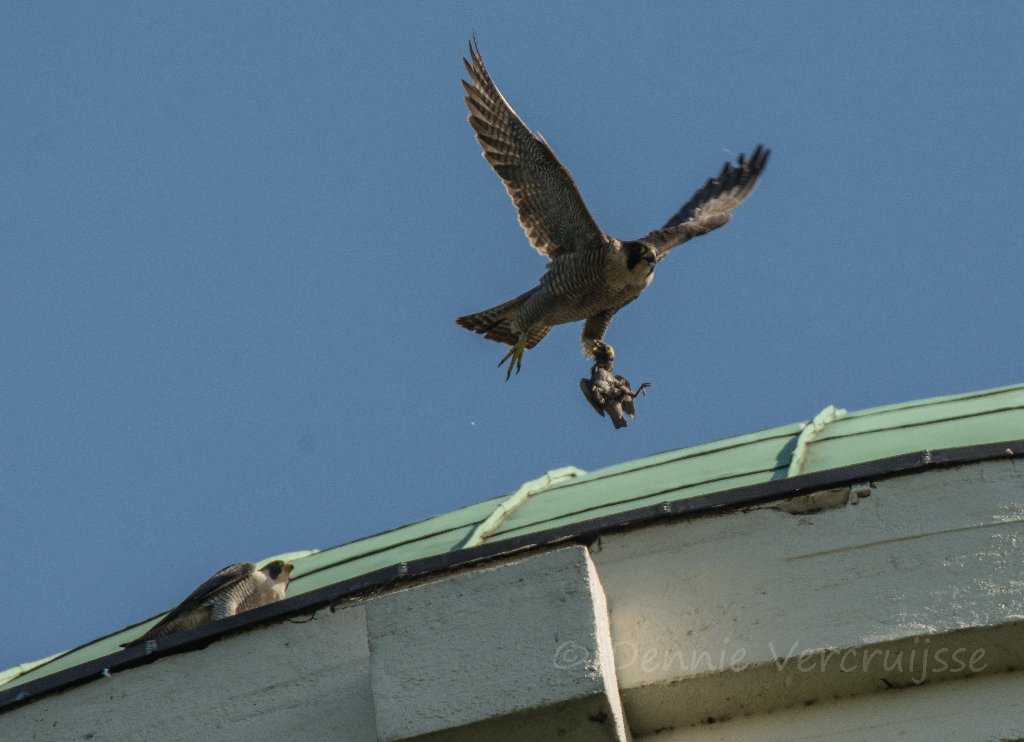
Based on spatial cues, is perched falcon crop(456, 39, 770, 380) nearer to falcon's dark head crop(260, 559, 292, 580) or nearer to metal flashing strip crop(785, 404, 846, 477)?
metal flashing strip crop(785, 404, 846, 477)

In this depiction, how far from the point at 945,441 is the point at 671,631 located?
2.78 metres

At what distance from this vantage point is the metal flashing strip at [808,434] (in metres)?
9.06

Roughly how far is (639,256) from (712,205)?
2035 mm

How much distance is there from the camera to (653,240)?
1366cm

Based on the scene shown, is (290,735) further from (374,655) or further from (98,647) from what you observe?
(98,647)

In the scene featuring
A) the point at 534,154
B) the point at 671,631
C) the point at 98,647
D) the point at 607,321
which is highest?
the point at 534,154

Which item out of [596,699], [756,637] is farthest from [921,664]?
[596,699]

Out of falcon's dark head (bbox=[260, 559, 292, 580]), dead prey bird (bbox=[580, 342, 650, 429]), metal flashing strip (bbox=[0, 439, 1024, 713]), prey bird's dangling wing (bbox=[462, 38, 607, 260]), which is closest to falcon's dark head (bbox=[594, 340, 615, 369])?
dead prey bird (bbox=[580, 342, 650, 429])

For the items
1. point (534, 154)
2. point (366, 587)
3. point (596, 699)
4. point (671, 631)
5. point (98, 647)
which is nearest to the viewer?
point (596, 699)

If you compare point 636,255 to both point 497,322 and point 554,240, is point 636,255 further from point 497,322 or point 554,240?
point 497,322

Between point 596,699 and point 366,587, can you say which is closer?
point 596,699

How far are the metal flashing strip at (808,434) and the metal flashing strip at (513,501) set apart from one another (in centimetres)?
167

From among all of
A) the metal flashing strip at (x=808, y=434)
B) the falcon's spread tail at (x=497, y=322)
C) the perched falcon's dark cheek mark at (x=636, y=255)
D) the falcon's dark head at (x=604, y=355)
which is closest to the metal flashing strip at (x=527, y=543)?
the metal flashing strip at (x=808, y=434)

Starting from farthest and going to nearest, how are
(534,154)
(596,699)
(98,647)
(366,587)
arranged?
1. (534,154)
2. (98,647)
3. (366,587)
4. (596,699)
